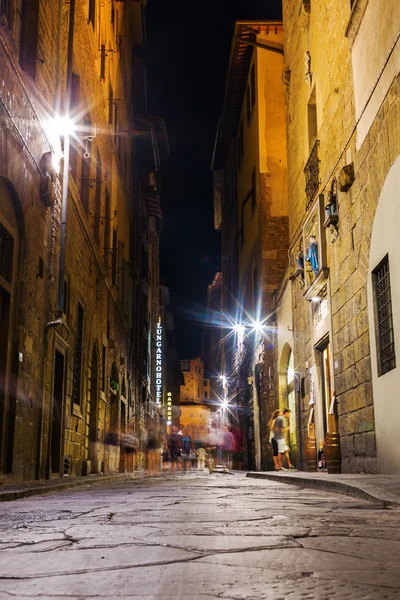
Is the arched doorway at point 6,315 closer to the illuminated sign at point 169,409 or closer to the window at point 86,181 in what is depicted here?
the window at point 86,181

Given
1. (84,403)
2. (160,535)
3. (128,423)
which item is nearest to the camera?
(160,535)

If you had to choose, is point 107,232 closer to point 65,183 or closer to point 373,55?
point 65,183

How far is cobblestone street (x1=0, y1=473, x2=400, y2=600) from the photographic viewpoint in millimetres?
2076

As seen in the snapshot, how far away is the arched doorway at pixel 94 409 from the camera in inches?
663

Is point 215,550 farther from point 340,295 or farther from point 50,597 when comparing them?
point 340,295

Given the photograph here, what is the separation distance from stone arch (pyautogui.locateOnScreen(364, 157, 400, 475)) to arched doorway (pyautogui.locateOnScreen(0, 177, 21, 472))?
4.77 meters

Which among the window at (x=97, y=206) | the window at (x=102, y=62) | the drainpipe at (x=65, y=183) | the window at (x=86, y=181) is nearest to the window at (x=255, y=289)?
the window at (x=97, y=206)

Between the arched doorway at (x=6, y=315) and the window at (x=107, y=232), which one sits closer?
the arched doorway at (x=6, y=315)

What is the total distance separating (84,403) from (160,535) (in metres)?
12.5

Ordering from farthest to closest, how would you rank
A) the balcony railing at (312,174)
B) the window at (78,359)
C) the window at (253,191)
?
the window at (253,191) → the window at (78,359) → the balcony railing at (312,174)

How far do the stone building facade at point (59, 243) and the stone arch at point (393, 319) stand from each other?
4.70m

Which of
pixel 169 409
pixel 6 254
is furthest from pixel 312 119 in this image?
pixel 169 409

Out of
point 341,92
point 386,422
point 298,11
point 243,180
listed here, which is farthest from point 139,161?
point 386,422

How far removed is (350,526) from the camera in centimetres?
364
